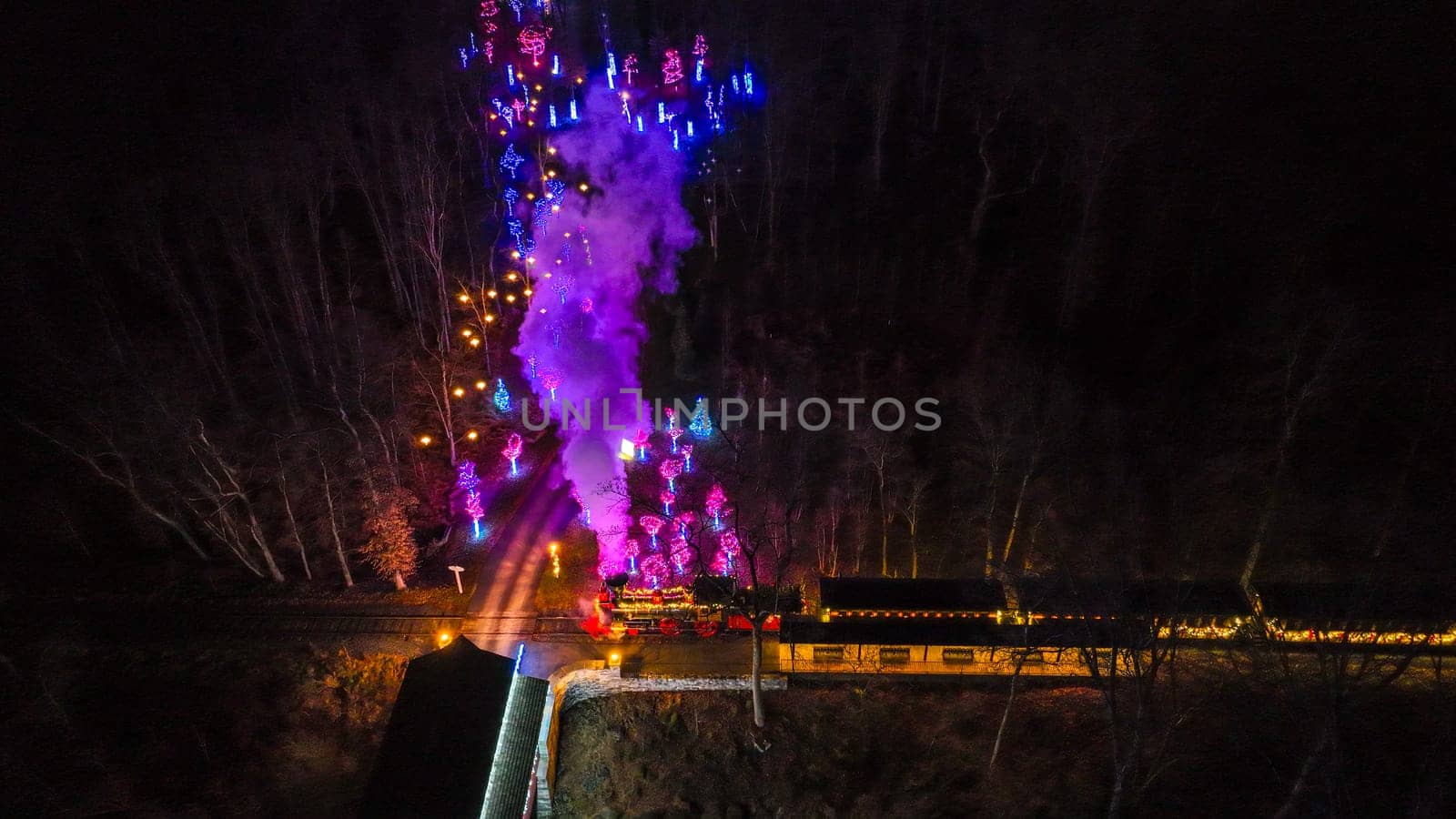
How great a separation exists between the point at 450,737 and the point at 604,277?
30.3 meters

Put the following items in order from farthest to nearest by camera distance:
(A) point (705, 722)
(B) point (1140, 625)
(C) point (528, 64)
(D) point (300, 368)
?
(C) point (528, 64), (D) point (300, 368), (A) point (705, 722), (B) point (1140, 625)

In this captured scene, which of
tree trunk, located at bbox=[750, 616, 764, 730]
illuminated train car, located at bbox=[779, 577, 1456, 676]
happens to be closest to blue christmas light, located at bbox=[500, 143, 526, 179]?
illuminated train car, located at bbox=[779, 577, 1456, 676]

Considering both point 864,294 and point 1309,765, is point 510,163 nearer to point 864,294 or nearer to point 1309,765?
point 864,294

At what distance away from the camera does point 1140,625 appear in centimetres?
2084

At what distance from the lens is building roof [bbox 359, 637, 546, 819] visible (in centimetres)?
2017

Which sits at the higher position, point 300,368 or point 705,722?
point 300,368

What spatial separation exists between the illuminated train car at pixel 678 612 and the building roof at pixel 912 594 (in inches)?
68.2

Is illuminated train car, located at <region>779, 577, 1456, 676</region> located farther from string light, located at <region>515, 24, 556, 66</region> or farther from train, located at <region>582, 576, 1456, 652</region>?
string light, located at <region>515, 24, 556, 66</region>

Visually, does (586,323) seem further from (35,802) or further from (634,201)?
(35,802)

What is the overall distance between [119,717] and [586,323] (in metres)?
27.1

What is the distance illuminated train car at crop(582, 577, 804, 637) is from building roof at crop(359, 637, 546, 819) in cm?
537

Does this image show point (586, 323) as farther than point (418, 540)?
Yes

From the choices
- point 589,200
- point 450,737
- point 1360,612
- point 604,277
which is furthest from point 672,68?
point 1360,612

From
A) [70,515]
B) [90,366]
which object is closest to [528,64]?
[90,366]
